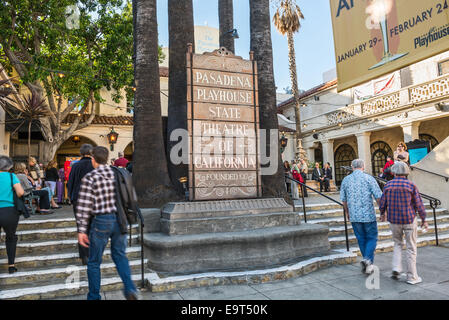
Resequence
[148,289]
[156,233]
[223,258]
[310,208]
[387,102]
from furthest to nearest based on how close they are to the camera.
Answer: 1. [387,102]
2. [310,208]
3. [156,233]
4. [223,258]
5. [148,289]

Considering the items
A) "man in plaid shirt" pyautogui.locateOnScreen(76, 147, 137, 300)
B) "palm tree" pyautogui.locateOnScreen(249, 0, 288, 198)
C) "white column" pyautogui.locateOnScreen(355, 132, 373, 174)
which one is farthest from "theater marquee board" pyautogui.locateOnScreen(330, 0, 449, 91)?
"white column" pyautogui.locateOnScreen(355, 132, 373, 174)

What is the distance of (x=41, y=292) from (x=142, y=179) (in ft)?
11.5

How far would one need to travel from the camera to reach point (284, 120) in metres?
28.2

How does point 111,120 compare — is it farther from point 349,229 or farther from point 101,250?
point 101,250

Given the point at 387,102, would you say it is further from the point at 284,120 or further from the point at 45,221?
the point at 45,221

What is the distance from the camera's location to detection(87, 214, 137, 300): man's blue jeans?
3.38 meters

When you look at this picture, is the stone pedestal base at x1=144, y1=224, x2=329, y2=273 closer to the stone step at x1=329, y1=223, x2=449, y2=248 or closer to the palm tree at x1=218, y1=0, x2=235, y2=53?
the stone step at x1=329, y1=223, x2=449, y2=248

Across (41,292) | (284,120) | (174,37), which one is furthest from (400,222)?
(284,120)

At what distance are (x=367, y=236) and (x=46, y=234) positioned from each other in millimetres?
5623

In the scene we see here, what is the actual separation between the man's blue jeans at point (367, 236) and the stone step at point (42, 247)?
484 centimetres

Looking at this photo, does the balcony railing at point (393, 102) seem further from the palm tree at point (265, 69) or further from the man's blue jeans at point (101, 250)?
the man's blue jeans at point (101, 250)

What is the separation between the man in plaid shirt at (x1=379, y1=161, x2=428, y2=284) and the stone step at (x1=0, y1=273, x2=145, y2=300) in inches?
161

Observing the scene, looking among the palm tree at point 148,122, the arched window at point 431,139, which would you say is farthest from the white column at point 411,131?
the palm tree at point 148,122

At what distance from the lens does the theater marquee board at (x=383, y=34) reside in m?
5.08
